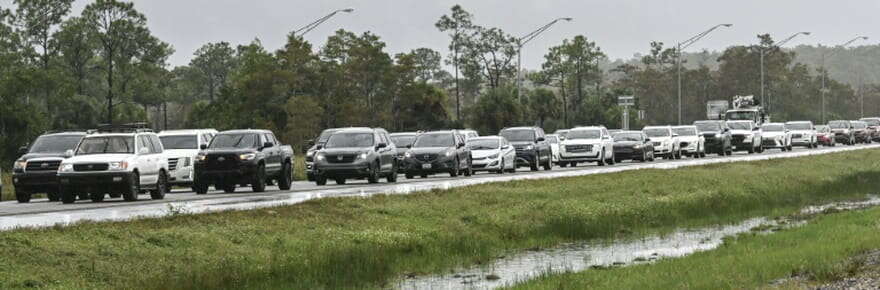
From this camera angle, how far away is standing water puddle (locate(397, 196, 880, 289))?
1977 cm

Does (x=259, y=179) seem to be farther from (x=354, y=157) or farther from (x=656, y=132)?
(x=656, y=132)

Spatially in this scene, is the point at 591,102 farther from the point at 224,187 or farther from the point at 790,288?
the point at 790,288

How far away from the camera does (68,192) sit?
30172mm

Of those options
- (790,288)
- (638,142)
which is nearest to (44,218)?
(790,288)

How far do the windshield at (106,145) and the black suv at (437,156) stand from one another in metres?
14.9

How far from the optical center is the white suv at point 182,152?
36.8 m

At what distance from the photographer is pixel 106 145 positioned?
30.9 m

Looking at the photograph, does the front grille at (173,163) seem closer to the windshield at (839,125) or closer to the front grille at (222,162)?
the front grille at (222,162)

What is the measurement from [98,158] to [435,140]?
56.9 ft

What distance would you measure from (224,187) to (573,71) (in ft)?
298

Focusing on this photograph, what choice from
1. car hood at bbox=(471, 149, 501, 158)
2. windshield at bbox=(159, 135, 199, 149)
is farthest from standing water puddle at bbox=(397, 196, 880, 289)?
car hood at bbox=(471, 149, 501, 158)

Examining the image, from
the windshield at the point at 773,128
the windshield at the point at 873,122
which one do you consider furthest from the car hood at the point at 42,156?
the windshield at the point at 873,122

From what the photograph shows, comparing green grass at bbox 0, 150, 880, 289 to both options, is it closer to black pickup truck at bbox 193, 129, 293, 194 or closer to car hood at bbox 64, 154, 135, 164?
car hood at bbox 64, 154, 135, 164

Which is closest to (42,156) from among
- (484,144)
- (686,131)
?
(484,144)
